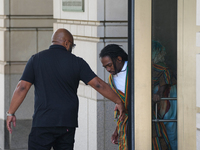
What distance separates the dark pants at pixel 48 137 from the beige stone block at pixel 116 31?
168 cm

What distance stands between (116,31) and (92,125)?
1353 mm

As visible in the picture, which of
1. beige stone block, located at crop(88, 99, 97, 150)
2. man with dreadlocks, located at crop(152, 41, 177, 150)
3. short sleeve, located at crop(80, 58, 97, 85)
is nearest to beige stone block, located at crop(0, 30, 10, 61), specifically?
beige stone block, located at crop(88, 99, 97, 150)

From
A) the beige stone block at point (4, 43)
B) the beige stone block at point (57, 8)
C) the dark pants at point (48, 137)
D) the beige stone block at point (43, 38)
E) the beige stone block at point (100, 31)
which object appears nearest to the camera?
the dark pants at point (48, 137)

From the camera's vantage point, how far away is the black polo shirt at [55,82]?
16.2 feet

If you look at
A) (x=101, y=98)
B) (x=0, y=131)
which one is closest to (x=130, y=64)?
(x=101, y=98)

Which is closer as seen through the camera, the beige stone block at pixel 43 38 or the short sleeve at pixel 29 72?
the short sleeve at pixel 29 72

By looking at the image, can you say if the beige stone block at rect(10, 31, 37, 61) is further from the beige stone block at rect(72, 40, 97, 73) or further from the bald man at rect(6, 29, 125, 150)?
the bald man at rect(6, 29, 125, 150)

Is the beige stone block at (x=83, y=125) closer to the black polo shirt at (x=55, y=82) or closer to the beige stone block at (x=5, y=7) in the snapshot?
the black polo shirt at (x=55, y=82)

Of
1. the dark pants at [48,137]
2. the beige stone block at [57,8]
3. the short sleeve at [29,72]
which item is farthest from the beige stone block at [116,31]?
the dark pants at [48,137]

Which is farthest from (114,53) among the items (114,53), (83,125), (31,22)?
(31,22)

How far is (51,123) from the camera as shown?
497 cm

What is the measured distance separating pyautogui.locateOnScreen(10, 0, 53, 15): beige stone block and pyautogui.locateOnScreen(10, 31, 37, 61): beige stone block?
38 centimetres

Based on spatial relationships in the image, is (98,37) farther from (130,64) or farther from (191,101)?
(191,101)

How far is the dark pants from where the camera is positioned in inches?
198
